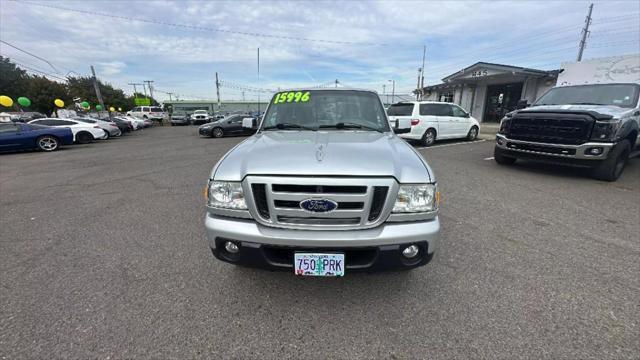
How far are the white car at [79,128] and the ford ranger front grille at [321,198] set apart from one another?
52.1ft

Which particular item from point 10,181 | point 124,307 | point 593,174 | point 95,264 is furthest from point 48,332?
point 593,174

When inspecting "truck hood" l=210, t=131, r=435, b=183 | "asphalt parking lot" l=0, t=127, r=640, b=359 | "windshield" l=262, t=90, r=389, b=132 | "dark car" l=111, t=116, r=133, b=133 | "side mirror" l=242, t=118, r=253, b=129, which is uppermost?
"windshield" l=262, t=90, r=389, b=132

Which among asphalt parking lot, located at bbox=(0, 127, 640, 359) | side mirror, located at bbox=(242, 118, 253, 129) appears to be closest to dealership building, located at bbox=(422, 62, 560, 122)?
asphalt parking lot, located at bbox=(0, 127, 640, 359)

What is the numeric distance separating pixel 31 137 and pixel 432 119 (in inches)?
626

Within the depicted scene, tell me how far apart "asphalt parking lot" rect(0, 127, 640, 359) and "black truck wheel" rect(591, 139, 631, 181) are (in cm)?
173

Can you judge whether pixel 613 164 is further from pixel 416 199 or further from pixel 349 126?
pixel 416 199

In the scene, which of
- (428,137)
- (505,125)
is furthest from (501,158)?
(428,137)

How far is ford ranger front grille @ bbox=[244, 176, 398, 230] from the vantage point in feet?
6.21

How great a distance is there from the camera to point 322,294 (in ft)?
7.74

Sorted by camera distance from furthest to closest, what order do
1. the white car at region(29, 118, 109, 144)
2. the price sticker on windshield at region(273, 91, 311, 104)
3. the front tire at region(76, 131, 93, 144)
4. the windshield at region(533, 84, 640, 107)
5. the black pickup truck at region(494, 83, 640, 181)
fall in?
the front tire at region(76, 131, 93, 144), the white car at region(29, 118, 109, 144), the windshield at region(533, 84, 640, 107), the black pickup truck at region(494, 83, 640, 181), the price sticker on windshield at region(273, 91, 311, 104)

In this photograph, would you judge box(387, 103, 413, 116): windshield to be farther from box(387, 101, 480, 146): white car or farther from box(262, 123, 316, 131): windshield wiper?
box(262, 123, 316, 131): windshield wiper

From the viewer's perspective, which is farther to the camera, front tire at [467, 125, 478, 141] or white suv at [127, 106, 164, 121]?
white suv at [127, 106, 164, 121]

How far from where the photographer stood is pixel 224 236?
1980mm

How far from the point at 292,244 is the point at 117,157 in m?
10.8
